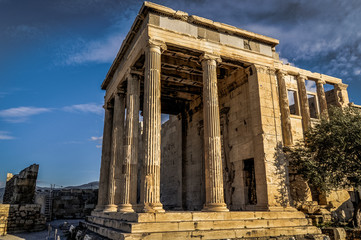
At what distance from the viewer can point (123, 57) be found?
16.2 meters

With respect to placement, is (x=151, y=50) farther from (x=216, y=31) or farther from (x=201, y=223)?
(x=201, y=223)

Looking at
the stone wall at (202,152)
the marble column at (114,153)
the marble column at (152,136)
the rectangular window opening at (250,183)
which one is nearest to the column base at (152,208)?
the marble column at (152,136)

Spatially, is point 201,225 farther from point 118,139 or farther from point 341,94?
point 341,94

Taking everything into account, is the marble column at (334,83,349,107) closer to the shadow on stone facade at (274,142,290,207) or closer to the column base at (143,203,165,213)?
the shadow on stone facade at (274,142,290,207)

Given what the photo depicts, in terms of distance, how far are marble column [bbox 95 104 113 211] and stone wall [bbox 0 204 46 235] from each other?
5322 millimetres

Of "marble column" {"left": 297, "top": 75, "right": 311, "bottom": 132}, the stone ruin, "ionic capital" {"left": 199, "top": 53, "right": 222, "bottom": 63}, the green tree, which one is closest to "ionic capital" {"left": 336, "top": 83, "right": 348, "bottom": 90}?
"marble column" {"left": 297, "top": 75, "right": 311, "bottom": 132}

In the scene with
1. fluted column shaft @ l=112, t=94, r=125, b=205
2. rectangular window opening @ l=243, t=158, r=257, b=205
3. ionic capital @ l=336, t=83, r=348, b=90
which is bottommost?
rectangular window opening @ l=243, t=158, r=257, b=205

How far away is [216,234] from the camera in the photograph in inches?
368

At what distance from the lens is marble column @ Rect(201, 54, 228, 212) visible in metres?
11.3

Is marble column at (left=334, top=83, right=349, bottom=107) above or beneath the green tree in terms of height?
above

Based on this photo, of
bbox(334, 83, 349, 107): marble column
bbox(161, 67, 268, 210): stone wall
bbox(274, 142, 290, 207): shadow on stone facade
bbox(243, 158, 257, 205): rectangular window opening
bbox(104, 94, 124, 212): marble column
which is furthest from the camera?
bbox(334, 83, 349, 107): marble column

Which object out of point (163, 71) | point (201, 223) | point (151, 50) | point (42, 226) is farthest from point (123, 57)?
point (42, 226)

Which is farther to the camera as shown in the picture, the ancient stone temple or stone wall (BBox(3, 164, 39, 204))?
stone wall (BBox(3, 164, 39, 204))

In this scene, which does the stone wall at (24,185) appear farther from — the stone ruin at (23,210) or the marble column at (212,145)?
the marble column at (212,145)
